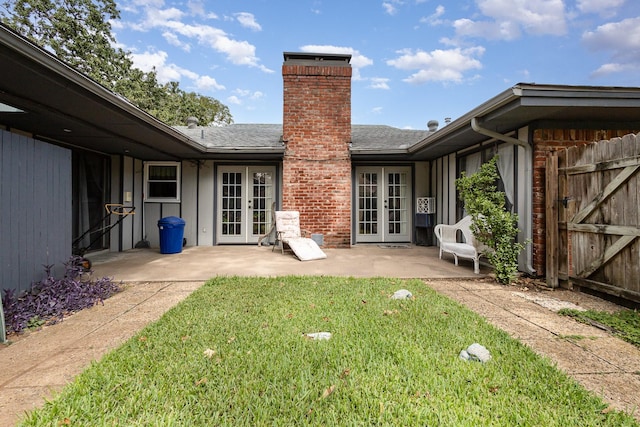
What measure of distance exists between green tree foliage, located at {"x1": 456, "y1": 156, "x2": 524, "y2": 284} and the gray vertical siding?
5.35 m

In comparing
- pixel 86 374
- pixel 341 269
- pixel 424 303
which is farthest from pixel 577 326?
pixel 86 374

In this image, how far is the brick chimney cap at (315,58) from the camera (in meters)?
7.24

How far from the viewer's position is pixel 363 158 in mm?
7691

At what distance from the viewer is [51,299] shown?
3.03 meters

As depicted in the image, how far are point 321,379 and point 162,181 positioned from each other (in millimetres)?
7758

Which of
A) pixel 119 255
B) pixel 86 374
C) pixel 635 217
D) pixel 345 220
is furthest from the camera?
pixel 345 220

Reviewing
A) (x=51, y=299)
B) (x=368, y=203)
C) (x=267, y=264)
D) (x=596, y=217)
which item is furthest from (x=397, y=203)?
(x=51, y=299)

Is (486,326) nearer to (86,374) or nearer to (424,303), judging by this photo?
(424,303)

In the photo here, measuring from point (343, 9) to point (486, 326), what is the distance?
Result: 29.3 feet

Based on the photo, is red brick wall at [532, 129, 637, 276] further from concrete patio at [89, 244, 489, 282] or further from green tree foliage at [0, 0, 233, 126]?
green tree foliage at [0, 0, 233, 126]

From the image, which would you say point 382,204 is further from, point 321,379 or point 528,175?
point 321,379

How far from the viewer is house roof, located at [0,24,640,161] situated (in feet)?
9.41

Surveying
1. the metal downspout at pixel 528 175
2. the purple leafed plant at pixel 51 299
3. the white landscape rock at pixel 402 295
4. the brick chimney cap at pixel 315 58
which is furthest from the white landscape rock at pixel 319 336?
the brick chimney cap at pixel 315 58

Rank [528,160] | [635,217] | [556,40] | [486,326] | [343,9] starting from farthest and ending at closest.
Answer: [556,40]
[343,9]
[528,160]
[635,217]
[486,326]
